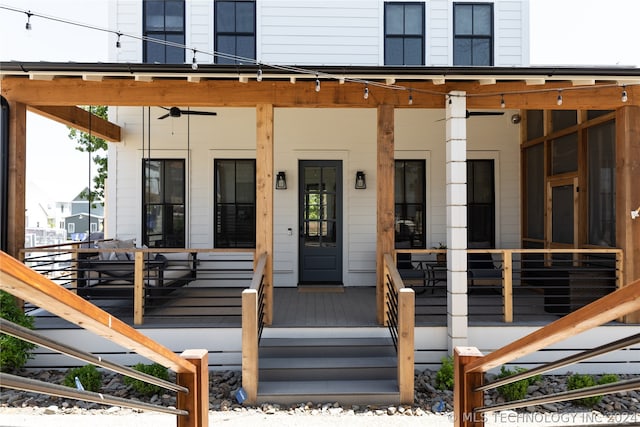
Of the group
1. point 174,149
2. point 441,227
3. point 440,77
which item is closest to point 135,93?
point 174,149

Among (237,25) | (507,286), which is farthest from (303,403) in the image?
(237,25)

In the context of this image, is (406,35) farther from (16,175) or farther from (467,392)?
(467,392)

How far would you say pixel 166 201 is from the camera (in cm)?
835

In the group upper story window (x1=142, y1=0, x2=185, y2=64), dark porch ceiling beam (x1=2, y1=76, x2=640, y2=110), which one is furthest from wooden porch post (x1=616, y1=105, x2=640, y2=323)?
upper story window (x1=142, y1=0, x2=185, y2=64)

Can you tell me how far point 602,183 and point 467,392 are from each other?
5.32 m

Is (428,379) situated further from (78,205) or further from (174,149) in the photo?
(78,205)

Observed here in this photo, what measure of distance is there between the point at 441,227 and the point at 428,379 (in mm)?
3852

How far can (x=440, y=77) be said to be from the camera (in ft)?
16.5

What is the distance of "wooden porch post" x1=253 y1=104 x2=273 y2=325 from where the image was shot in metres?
5.43

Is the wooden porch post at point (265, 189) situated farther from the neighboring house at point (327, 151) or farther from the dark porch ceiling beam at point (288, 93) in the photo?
the neighboring house at point (327, 151)

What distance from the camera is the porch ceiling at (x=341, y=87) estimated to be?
5012mm

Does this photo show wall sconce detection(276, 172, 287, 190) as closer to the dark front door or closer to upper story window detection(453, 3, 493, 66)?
the dark front door

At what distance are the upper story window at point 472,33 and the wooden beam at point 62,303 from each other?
807 cm

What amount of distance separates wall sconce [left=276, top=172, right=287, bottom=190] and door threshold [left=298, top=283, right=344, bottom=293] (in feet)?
6.23
